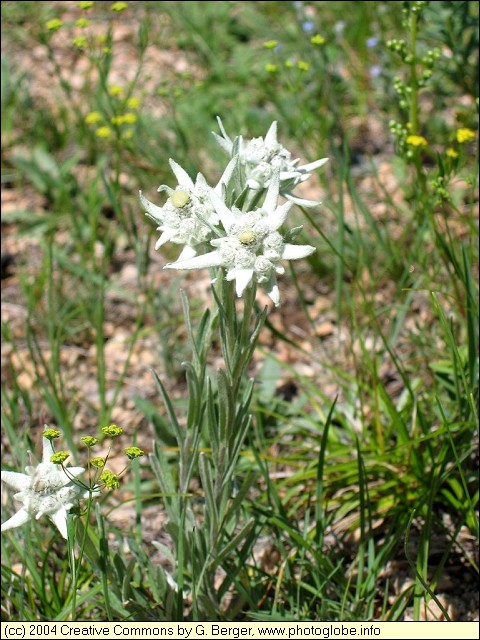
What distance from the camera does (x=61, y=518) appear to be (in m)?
1.62

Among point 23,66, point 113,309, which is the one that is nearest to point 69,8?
point 23,66

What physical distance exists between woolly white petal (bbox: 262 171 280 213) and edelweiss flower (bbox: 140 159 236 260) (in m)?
0.09

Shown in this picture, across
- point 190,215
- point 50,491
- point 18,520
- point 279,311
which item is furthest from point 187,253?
point 279,311

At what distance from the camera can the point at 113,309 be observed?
11.0ft

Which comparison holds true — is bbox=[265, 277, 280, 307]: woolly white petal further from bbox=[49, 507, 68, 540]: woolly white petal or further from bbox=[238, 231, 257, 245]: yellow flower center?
bbox=[49, 507, 68, 540]: woolly white petal

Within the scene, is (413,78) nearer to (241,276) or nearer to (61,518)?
(241,276)

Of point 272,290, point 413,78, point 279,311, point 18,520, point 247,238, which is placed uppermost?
point 413,78

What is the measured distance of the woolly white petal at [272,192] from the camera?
5.27ft

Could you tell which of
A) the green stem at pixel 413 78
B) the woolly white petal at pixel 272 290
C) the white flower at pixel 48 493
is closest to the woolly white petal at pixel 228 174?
the woolly white petal at pixel 272 290

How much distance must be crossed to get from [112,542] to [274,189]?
1420 millimetres

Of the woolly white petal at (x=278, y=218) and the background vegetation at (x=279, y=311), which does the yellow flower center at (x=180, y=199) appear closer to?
the woolly white petal at (x=278, y=218)

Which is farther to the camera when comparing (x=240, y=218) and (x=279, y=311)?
(x=279, y=311)

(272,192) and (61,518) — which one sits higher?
(272,192)

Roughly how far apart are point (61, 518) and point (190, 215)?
0.71 meters
